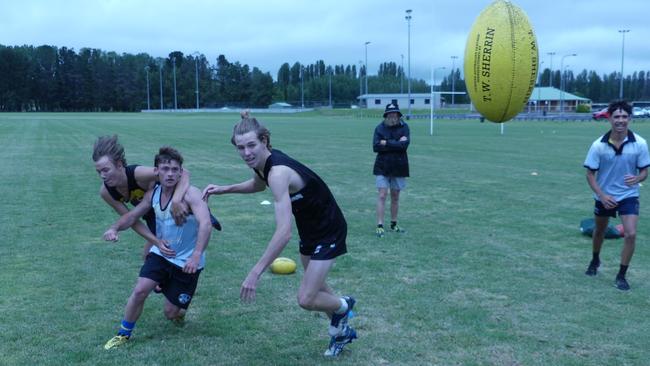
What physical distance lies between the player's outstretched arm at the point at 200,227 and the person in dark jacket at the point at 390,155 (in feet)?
15.0

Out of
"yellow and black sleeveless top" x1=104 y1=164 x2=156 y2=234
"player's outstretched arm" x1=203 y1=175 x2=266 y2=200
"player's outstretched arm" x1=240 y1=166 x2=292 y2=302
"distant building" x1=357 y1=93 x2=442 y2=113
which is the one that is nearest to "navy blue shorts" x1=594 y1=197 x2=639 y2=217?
"player's outstretched arm" x1=203 y1=175 x2=266 y2=200

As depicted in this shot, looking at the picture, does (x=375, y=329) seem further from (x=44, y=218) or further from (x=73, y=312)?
(x=44, y=218)

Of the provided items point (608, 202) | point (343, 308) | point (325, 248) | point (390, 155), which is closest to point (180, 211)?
point (325, 248)

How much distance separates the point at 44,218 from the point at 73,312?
5.09m

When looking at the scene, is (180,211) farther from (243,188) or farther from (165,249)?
(243,188)

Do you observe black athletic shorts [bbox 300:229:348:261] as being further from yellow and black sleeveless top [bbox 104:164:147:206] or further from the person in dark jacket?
the person in dark jacket

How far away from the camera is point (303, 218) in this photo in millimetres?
4496

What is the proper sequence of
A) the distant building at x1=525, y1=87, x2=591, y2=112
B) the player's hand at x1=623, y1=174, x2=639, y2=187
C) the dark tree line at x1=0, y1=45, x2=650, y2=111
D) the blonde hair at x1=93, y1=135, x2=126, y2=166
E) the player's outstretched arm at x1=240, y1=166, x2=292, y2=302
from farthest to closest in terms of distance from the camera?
the dark tree line at x1=0, y1=45, x2=650, y2=111 → the distant building at x1=525, y1=87, x2=591, y2=112 → the player's hand at x1=623, y1=174, x2=639, y2=187 → the blonde hair at x1=93, y1=135, x2=126, y2=166 → the player's outstretched arm at x1=240, y1=166, x2=292, y2=302

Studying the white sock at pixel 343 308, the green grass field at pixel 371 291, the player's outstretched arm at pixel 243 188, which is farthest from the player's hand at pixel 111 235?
the white sock at pixel 343 308

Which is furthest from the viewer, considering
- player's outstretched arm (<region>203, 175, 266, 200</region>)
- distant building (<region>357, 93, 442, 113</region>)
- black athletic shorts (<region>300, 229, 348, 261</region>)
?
distant building (<region>357, 93, 442, 113</region>)

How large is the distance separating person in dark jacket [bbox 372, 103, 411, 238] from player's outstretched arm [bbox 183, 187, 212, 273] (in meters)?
4.56

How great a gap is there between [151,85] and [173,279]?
130215 millimetres

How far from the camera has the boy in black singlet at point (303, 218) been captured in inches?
152

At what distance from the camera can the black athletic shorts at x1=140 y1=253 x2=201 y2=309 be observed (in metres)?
4.93
